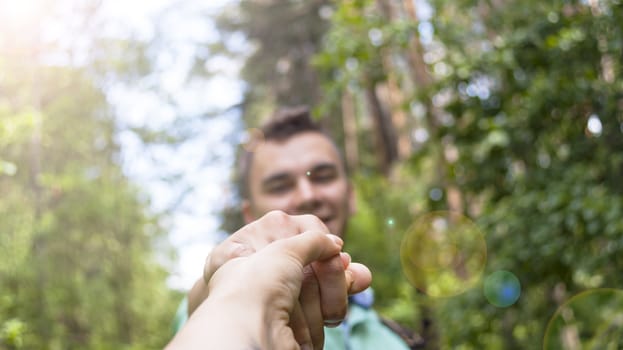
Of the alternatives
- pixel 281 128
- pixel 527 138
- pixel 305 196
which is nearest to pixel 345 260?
pixel 305 196

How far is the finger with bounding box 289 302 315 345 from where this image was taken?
835 mm

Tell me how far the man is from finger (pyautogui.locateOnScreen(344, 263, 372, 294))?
1048mm

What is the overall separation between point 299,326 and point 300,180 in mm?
1346

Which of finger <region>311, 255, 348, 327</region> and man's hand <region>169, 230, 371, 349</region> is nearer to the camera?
man's hand <region>169, 230, 371, 349</region>

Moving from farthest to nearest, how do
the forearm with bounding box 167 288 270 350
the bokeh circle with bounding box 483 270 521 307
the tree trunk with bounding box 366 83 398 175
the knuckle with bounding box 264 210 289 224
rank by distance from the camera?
the tree trunk with bounding box 366 83 398 175
the bokeh circle with bounding box 483 270 521 307
the knuckle with bounding box 264 210 289 224
the forearm with bounding box 167 288 270 350

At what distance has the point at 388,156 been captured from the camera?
14.8 metres

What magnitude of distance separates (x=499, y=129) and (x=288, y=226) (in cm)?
269

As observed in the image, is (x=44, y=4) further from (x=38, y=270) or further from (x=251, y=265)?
(x=251, y=265)

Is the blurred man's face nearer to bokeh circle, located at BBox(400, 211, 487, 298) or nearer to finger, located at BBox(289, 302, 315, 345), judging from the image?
finger, located at BBox(289, 302, 315, 345)

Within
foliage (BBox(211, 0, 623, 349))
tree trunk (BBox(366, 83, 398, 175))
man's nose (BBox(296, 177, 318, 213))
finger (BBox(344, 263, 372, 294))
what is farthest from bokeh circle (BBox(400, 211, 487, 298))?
finger (BBox(344, 263, 372, 294))

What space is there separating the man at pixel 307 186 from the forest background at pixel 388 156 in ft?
1.03

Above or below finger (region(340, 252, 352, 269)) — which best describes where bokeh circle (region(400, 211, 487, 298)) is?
below

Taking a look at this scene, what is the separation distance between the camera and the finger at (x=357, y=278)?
964 mm

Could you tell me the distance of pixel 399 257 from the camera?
34.6ft
